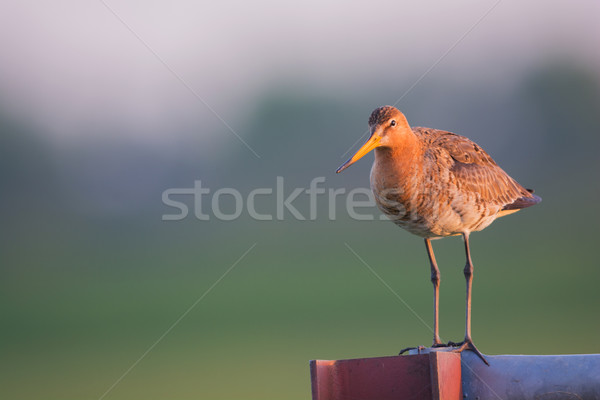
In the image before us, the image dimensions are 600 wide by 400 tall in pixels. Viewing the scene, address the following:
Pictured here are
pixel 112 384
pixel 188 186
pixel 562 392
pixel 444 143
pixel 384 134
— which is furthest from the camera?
pixel 188 186

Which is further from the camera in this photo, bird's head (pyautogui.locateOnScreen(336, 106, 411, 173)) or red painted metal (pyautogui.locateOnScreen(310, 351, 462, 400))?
bird's head (pyautogui.locateOnScreen(336, 106, 411, 173))

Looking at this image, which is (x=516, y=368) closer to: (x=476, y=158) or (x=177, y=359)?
(x=476, y=158)

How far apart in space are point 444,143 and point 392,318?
1296 inches

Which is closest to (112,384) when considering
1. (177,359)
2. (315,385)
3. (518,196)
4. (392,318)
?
(177,359)

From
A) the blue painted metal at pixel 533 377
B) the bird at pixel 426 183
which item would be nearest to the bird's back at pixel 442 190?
the bird at pixel 426 183

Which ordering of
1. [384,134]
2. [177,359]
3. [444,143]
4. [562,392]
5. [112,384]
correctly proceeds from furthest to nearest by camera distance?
[177,359], [112,384], [444,143], [384,134], [562,392]

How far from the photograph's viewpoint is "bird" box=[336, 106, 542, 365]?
865 cm

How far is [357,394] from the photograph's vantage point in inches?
205

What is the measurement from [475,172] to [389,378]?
183 inches

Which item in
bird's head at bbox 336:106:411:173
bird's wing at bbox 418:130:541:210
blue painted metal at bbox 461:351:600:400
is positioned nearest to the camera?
blue painted metal at bbox 461:351:600:400

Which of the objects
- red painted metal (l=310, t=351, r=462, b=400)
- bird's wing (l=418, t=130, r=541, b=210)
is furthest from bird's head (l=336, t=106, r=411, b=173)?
red painted metal (l=310, t=351, r=462, b=400)

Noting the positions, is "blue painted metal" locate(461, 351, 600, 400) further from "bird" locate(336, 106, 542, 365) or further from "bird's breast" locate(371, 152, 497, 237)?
"bird's breast" locate(371, 152, 497, 237)

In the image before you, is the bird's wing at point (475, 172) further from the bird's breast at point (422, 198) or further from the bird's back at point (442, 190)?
the bird's breast at point (422, 198)

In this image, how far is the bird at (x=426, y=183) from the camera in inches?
340
